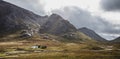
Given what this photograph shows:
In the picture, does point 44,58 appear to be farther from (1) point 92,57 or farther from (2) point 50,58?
(1) point 92,57

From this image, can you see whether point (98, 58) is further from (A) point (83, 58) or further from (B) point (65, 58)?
(B) point (65, 58)

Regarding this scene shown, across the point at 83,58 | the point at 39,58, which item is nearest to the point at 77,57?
the point at 83,58

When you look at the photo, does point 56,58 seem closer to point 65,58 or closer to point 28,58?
point 65,58

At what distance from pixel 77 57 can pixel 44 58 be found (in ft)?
68.1

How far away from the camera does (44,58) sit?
132375mm

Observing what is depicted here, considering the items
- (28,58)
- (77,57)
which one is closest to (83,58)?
(77,57)

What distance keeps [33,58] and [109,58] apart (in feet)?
152

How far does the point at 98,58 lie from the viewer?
131 meters

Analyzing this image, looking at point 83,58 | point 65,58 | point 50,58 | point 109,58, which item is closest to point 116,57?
point 109,58

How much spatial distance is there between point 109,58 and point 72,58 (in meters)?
22.7

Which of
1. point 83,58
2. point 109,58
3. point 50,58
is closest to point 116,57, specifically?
point 109,58

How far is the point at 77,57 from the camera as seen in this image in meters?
135

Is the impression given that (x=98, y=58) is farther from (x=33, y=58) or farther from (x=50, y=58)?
(x=33, y=58)

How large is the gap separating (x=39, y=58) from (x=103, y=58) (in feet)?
128
